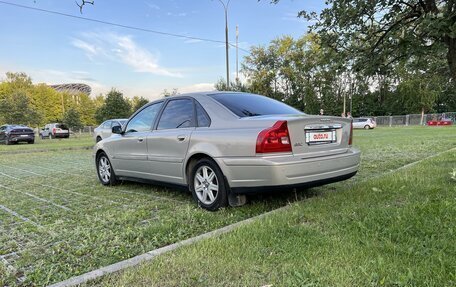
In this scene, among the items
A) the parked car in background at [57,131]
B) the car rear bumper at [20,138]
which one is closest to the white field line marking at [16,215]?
the car rear bumper at [20,138]

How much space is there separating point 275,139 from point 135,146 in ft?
9.09

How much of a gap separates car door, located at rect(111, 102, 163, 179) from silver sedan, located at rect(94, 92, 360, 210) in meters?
0.02

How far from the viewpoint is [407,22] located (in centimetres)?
549

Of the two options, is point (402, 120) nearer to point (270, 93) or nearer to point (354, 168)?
point (270, 93)

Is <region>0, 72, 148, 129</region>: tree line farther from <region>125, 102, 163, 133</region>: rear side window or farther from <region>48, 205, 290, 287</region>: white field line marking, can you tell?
<region>48, 205, 290, 287</region>: white field line marking

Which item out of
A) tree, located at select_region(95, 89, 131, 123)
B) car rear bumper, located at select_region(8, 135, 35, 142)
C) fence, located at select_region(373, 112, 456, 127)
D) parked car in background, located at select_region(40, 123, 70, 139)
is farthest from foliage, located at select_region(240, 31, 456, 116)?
car rear bumper, located at select_region(8, 135, 35, 142)

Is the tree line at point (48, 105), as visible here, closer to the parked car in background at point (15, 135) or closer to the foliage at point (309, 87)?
the parked car in background at point (15, 135)

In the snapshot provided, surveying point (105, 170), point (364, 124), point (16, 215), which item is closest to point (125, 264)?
point (16, 215)

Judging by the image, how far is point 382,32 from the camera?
6.05m

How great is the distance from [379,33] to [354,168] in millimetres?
2543

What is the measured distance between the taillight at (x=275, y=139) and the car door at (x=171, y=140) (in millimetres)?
1220

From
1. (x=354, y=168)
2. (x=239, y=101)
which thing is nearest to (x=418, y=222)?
(x=354, y=168)

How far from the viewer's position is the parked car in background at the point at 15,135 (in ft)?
91.8

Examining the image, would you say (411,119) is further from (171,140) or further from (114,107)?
(171,140)
